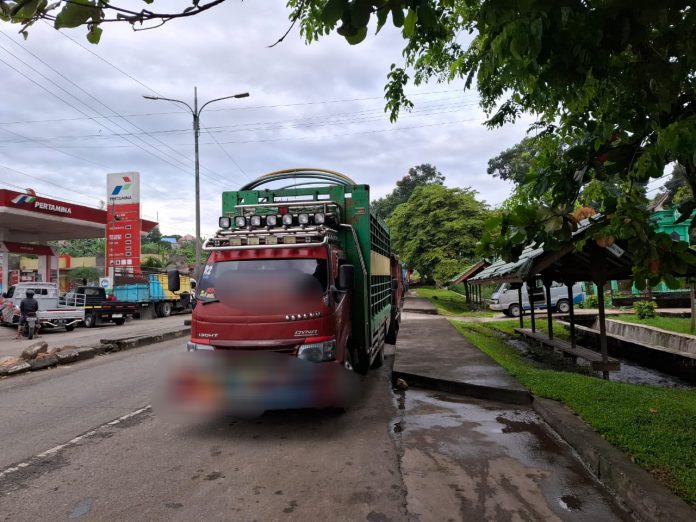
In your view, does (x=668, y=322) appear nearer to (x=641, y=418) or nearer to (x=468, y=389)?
(x=468, y=389)

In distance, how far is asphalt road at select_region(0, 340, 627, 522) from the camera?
354cm

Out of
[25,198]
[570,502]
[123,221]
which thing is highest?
[25,198]

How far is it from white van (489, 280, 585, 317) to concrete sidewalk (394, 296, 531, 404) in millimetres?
12440

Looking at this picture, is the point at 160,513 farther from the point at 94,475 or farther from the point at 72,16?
the point at 72,16

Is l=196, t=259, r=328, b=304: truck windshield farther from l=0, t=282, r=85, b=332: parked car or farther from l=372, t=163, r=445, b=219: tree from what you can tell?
l=372, t=163, r=445, b=219: tree

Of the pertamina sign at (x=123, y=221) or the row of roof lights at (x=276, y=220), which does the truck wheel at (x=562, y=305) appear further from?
the pertamina sign at (x=123, y=221)

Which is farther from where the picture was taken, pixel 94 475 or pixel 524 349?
pixel 524 349

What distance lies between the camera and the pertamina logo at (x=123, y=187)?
27.4 m

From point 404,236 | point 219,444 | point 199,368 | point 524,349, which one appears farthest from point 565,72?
point 404,236

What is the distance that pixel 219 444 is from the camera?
4.96m

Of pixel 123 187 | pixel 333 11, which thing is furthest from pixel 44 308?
pixel 333 11

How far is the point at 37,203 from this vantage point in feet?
73.8

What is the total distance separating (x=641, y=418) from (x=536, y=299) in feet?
67.2

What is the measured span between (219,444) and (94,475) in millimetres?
1178
